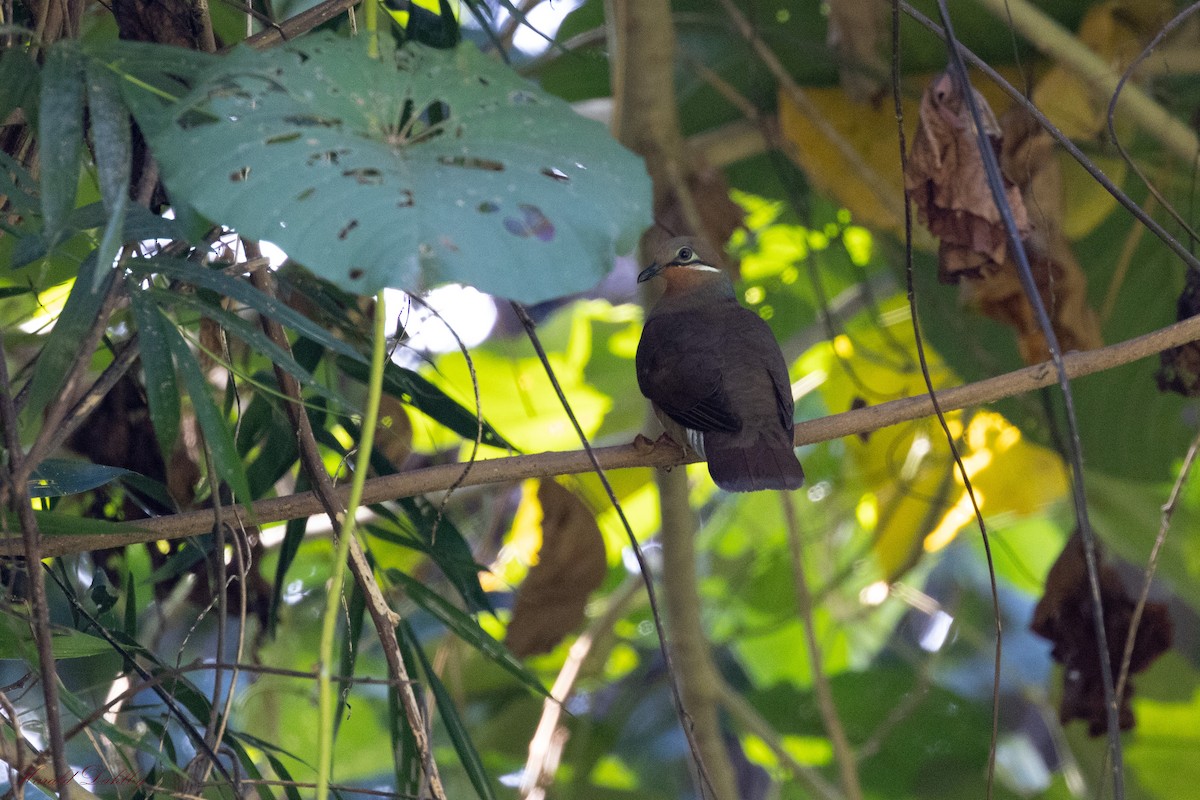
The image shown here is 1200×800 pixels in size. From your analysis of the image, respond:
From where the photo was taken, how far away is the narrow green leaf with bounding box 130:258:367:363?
1678mm

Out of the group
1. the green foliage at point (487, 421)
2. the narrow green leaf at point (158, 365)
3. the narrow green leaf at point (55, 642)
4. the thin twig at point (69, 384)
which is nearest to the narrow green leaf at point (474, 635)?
the green foliage at point (487, 421)

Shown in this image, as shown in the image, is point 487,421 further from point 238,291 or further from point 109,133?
point 109,133

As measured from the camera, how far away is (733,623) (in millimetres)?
5820

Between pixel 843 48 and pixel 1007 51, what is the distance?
0.59 m

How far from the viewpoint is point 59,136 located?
1.57 metres

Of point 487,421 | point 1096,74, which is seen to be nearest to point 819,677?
point 487,421

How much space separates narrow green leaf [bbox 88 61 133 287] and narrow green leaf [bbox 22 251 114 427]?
18 cm

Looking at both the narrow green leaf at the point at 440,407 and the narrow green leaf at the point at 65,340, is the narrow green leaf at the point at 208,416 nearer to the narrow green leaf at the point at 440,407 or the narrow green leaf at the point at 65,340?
the narrow green leaf at the point at 65,340

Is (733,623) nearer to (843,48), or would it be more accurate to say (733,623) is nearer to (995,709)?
(843,48)

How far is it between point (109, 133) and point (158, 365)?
1.13 feet

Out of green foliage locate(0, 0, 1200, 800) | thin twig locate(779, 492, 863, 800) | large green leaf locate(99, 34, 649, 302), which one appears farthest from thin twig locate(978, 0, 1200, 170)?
large green leaf locate(99, 34, 649, 302)

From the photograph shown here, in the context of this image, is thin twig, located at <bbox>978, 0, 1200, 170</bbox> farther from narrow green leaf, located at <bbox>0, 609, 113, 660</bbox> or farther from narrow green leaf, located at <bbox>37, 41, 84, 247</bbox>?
narrow green leaf, located at <bbox>0, 609, 113, 660</bbox>

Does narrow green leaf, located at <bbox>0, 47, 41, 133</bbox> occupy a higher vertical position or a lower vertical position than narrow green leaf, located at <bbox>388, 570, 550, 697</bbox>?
higher

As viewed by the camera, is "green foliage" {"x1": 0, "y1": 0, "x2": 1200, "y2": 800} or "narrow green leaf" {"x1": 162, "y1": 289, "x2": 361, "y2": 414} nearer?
"green foliage" {"x1": 0, "y1": 0, "x2": 1200, "y2": 800}
